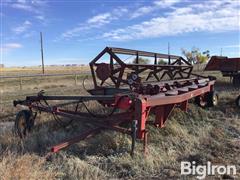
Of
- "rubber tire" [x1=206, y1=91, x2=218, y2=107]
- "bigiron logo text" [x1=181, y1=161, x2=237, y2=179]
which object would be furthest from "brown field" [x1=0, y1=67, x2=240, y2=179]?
"rubber tire" [x1=206, y1=91, x2=218, y2=107]

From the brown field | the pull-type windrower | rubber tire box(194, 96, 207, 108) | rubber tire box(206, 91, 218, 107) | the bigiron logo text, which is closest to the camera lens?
the brown field

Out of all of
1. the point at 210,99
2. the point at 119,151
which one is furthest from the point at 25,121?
the point at 210,99

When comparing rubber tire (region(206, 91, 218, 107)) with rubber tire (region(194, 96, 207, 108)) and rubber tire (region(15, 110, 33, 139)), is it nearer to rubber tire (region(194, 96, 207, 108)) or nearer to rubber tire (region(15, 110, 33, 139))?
rubber tire (region(194, 96, 207, 108))

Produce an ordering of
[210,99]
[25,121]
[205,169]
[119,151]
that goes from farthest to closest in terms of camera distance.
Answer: [210,99] < [25,121] < [119,151] < [205,169]

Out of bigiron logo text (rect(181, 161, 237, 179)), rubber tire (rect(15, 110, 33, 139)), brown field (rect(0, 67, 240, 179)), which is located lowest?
bigiron logo text (rect(181, 161, 237, 179))

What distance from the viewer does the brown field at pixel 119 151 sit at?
13.3ft

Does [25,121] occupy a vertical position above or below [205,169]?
above

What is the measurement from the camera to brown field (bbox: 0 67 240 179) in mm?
4055

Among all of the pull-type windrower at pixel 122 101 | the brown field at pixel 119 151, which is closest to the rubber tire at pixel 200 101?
the pull-type windrower at pixel 122 101

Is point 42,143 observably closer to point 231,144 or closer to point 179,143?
point 179,143

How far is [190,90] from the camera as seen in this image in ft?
21.8

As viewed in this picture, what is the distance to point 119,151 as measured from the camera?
16.3ft

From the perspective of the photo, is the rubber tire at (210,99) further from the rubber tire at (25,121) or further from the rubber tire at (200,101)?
the rubber tire at (25,121)

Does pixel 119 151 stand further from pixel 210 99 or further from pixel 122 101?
pixel 210 99
